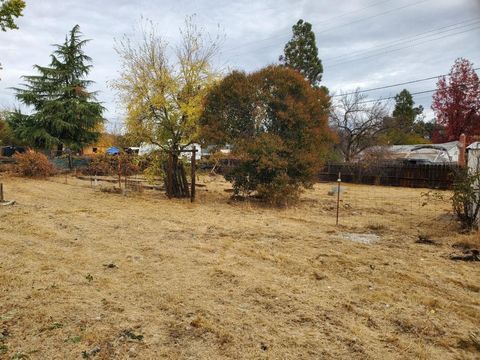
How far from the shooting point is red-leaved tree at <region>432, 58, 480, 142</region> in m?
26.9

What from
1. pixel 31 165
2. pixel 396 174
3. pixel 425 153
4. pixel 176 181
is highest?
pixel 425 153

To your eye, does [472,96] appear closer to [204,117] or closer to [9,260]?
[204,117]

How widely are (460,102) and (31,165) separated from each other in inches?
1169

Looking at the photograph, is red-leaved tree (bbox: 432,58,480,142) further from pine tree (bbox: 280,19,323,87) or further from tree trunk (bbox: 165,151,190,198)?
tree trunk (bbox: 165,151,190,198)

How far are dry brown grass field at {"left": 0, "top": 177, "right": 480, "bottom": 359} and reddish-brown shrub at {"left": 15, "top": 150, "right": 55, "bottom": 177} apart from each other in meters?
12.1

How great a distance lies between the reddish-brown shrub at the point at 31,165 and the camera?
62.4 ft

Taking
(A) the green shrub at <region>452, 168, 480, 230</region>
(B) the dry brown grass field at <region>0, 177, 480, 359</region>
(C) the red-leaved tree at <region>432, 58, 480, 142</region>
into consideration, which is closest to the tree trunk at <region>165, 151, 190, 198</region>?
(B) the dry brown grass field at <region>0, 177, 480, 359</region>

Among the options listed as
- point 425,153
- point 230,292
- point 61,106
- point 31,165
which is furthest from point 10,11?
point 425,153

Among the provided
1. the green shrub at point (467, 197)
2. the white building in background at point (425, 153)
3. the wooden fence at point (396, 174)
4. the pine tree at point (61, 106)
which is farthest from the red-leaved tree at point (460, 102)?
the pine tree at point (61, 106)

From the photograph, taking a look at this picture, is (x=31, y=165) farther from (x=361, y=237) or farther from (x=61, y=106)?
(x=361, y=237)

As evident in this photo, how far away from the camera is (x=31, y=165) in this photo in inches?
749

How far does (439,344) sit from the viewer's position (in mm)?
3082

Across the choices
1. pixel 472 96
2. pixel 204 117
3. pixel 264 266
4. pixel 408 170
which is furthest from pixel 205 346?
pixel 472 96

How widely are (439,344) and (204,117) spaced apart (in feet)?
35.1
